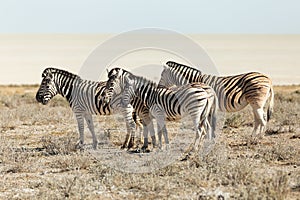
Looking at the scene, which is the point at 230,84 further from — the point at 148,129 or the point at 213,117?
the point at 148,129

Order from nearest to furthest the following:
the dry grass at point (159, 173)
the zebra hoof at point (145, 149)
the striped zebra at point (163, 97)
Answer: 1. the dry grass at point (159, 173)
2. the striped zebra at point (163, 97)
3. the zebra hoof at point (145, 149)

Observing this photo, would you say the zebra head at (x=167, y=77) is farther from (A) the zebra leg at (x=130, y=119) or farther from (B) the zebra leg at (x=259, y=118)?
(B) the zebra leg at (x=259, y=118)

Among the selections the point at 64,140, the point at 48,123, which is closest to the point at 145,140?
the point at 64,140

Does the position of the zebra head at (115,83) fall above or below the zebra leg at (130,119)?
above

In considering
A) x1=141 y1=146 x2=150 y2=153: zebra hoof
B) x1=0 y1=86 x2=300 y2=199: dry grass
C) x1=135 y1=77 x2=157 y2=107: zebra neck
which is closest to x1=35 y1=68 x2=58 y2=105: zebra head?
x1=0 y1=86 x2=300 y2=199: dry grass

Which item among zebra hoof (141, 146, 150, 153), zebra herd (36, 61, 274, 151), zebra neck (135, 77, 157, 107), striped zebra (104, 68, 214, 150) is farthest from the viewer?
zebra hoof (141, 146, 150, 153)

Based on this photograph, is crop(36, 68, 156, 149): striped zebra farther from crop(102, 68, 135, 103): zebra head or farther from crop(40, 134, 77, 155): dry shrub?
crop(102, 68, 135, 103): zebra head

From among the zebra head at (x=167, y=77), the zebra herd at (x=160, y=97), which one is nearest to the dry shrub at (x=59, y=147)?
the zebra herd at (x=160, y=97)

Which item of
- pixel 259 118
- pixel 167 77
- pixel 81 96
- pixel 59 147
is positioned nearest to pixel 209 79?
pixel 167 77

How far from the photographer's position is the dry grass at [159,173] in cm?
745

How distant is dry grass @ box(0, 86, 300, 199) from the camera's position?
745 centimetres

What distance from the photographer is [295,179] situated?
808 cm

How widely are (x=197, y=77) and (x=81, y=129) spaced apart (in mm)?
3004

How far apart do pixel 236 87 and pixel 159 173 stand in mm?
4176
